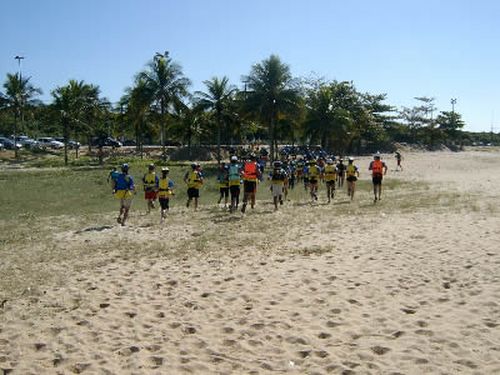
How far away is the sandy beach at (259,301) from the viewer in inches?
219

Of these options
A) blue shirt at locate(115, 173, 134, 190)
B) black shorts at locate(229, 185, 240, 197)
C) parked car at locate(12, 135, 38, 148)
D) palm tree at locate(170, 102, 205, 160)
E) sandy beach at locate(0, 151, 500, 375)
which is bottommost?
sandy beach at locate(0, 151, 500, 375)

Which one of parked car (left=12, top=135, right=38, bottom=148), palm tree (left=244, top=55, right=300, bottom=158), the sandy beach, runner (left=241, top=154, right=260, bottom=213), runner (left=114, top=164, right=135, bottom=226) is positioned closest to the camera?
the sandy beach

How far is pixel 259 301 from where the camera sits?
24.2 feet

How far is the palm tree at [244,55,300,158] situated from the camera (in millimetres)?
40656

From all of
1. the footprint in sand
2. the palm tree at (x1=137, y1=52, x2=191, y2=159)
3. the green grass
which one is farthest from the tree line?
the footprint in sand

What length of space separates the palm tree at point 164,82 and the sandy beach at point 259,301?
31229mm

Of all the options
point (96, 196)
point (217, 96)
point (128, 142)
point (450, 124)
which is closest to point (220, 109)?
point (217, 96)

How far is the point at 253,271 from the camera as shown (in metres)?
8.95

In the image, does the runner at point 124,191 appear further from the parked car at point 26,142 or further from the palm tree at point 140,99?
the parked car at point 26,142

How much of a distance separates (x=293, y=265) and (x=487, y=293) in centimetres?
320

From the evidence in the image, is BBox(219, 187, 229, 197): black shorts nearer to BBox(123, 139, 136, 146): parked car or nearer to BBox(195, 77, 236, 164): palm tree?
BBox(195, 77, 236, 164): palm tree

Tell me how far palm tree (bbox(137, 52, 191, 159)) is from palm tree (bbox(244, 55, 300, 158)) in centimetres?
620

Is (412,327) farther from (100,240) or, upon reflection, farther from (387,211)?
(387,211)

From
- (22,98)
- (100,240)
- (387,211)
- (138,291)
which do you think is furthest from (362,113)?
(138,291)
